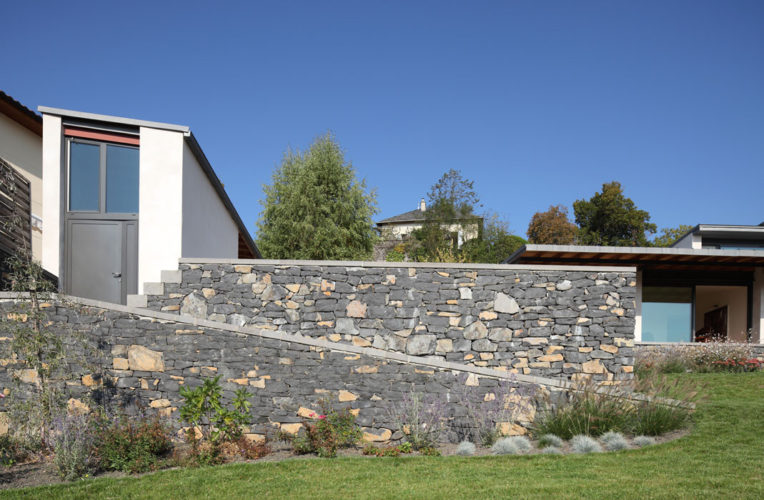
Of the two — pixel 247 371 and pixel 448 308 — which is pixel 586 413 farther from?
pixel 247 371

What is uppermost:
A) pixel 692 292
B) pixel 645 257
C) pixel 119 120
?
pixel 119 120

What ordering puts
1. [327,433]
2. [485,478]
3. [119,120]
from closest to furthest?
[485,478], [327,433], [119,120]

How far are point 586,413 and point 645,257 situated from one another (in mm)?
8502

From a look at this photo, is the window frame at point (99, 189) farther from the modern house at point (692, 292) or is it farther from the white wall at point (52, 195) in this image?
the modern house at point (692, 292)

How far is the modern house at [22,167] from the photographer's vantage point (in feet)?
32.5

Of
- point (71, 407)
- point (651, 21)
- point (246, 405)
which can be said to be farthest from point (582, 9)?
point (71, 407)

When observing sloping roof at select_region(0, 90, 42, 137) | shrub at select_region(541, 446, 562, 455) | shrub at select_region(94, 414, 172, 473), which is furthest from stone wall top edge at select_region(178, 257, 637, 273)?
sloping roof at select_region(0, 90, 42, 137)

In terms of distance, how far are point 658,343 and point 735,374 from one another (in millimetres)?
2179

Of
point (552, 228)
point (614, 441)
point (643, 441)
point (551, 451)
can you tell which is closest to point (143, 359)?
point (551, 451)

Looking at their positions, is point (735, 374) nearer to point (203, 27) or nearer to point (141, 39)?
point (203, 27)

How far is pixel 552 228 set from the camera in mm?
41625

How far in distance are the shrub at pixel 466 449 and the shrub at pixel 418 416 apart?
48 cm

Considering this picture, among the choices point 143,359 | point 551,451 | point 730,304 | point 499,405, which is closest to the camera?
point 551,451

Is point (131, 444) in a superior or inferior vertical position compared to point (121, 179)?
inferior
